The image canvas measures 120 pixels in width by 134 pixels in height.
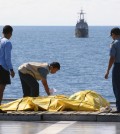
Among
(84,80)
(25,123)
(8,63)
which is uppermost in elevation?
(8,63)

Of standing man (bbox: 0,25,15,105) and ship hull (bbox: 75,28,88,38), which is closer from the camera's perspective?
standing man (bbox: 0,25,15,105)

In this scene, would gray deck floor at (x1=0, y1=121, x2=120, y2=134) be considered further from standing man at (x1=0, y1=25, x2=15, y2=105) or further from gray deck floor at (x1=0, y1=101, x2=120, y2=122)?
standing man at (x1=0, y1=25, x2=15, y2=105)

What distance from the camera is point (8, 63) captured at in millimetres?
14945

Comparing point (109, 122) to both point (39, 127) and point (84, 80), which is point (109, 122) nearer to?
point (39, 127)

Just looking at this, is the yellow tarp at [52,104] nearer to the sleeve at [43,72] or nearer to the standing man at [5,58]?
the standing man at [5,58]

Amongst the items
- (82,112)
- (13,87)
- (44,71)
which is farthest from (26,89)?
(13,87)

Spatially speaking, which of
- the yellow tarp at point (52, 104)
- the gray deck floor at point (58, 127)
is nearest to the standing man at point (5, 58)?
the yellow tarp at point (52, 104)

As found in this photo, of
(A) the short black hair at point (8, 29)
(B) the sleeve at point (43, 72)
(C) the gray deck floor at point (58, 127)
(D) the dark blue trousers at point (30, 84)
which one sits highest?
(A) the short black hair at point (8, 29)

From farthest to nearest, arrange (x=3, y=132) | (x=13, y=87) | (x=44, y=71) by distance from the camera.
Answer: (x=13, y=87)
(x=44, y=71)
(x=3, y=132)

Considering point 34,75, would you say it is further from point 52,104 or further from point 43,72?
point 52,104

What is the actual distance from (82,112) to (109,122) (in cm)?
77

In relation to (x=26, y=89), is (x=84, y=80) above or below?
below

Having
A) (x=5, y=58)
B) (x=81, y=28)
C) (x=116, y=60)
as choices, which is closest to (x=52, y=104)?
(x=5, y=58)
